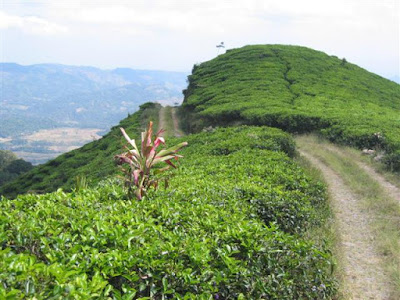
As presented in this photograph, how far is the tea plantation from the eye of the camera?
12.8 ft

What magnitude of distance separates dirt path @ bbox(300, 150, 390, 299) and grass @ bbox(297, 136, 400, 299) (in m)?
0.17

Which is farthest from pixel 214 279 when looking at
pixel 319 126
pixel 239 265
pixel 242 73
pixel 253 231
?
pixel 242 73

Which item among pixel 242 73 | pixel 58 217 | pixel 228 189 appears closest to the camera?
pixel 58 217

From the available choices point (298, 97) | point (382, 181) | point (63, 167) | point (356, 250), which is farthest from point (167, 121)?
point (356, 250)

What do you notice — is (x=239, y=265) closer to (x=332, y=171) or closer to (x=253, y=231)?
(x=253, y=231)

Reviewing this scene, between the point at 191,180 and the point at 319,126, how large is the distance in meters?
15.4

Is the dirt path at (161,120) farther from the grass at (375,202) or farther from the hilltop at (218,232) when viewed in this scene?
the hilltop at (218,232)

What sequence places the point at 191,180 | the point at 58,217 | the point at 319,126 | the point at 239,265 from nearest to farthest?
the point at 239,265 < the point at 58,217 < the point at 191,180 < the point at 319,126

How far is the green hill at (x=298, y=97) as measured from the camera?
2086 cm

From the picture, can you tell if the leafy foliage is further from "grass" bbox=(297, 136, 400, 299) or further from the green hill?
"grass" bbox=(297, 136, 400, 299)

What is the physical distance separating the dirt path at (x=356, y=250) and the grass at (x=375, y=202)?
0.57ft

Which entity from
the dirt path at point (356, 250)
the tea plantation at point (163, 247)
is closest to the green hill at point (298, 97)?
the dirt path at point (356, 250)

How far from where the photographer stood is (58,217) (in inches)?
221

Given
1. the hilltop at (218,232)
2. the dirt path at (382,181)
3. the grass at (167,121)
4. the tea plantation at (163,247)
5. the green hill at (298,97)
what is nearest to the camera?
the tea plantation at (163,247)
